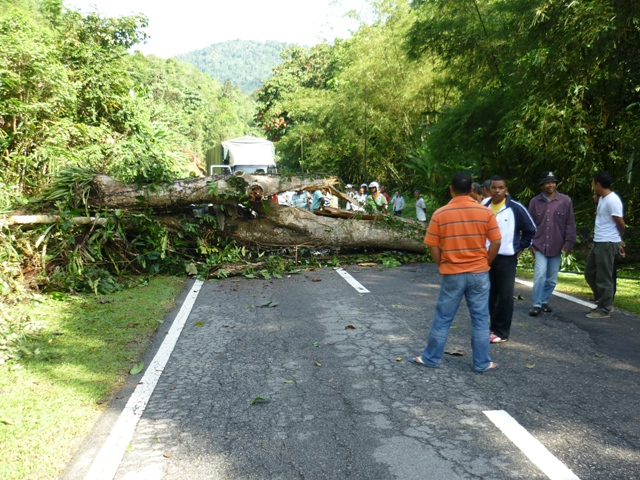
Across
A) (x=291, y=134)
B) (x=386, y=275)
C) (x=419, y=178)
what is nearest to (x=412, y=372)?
(x=386, y=275)

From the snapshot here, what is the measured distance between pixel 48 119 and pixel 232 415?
38.2 ft

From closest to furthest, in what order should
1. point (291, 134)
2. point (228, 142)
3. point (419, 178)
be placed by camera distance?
point (419, 178)
point (228, 142)
point (291, 134)

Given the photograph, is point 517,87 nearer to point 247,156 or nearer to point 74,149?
point 74,149

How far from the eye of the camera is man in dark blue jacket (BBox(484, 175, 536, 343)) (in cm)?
627

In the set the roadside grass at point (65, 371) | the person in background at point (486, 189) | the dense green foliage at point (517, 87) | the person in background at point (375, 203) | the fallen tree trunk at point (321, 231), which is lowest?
the roadside grass at point (65, 371)

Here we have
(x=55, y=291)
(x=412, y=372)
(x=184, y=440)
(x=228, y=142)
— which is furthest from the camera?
(x=228, y=142)

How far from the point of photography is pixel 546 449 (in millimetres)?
3689

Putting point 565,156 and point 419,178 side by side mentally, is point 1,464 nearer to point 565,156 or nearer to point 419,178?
point 565,156

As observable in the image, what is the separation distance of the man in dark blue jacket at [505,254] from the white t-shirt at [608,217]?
1.60 m

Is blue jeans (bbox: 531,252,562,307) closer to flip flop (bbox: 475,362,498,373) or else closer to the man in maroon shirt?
the man in maroon shirt

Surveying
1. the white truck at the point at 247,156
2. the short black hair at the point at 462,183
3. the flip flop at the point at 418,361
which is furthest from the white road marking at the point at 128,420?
the white truck at the point at 247,156

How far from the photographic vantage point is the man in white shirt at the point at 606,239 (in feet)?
24.1

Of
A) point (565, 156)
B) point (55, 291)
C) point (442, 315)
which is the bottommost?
point (55, 291)

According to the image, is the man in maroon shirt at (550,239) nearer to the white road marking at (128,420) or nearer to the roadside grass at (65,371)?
the white road marking at (128,420)
